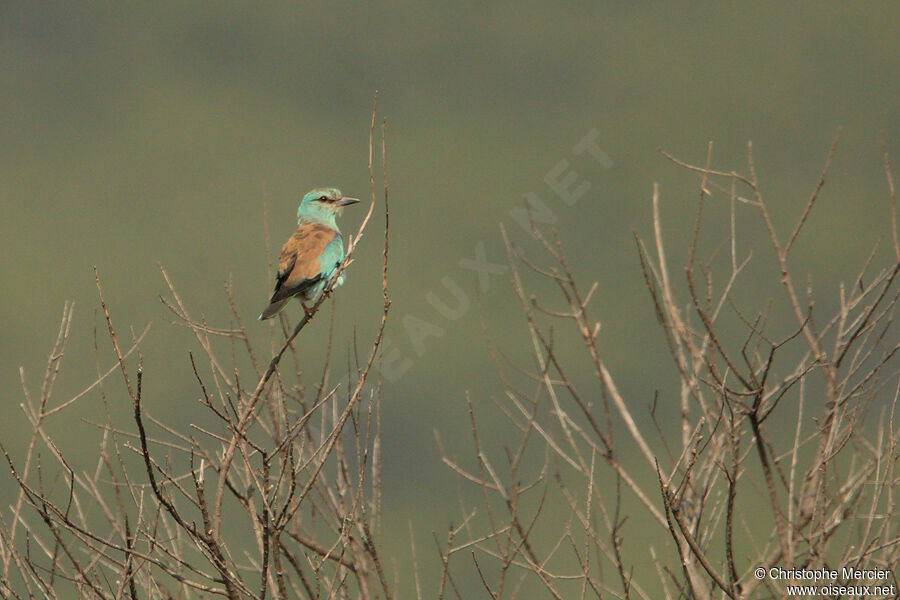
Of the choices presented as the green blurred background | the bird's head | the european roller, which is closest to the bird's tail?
the european roller

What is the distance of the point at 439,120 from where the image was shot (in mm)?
50125

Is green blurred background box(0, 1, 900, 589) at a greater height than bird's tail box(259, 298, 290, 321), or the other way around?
green blurred background box(0, 1, 900, 589)

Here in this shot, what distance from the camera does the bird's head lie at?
322 inches

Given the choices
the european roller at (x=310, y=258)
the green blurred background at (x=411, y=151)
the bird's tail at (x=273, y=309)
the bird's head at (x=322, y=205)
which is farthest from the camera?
the green blurred background at (x=411, y=151)

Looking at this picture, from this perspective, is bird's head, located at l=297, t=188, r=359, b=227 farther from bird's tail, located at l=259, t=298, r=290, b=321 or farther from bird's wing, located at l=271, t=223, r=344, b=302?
bird's tail, located at l=259, t=298, r=290, b=321

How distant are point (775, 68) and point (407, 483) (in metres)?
25.0

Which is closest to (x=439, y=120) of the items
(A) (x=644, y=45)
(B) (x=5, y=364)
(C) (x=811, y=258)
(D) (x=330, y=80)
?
(D) (x=330, y=80)

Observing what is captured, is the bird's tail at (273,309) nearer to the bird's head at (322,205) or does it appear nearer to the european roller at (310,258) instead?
the european roller at (310,258)

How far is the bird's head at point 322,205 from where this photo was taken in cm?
819

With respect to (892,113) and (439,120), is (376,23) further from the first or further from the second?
(892,113)

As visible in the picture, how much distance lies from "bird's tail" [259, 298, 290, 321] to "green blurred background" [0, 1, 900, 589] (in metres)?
25.9

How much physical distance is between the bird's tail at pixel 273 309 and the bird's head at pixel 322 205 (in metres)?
1.53

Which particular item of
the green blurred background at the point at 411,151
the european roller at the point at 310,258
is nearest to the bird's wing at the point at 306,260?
the european roller at the point at 310,258

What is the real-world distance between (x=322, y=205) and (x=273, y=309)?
67.6 inches
